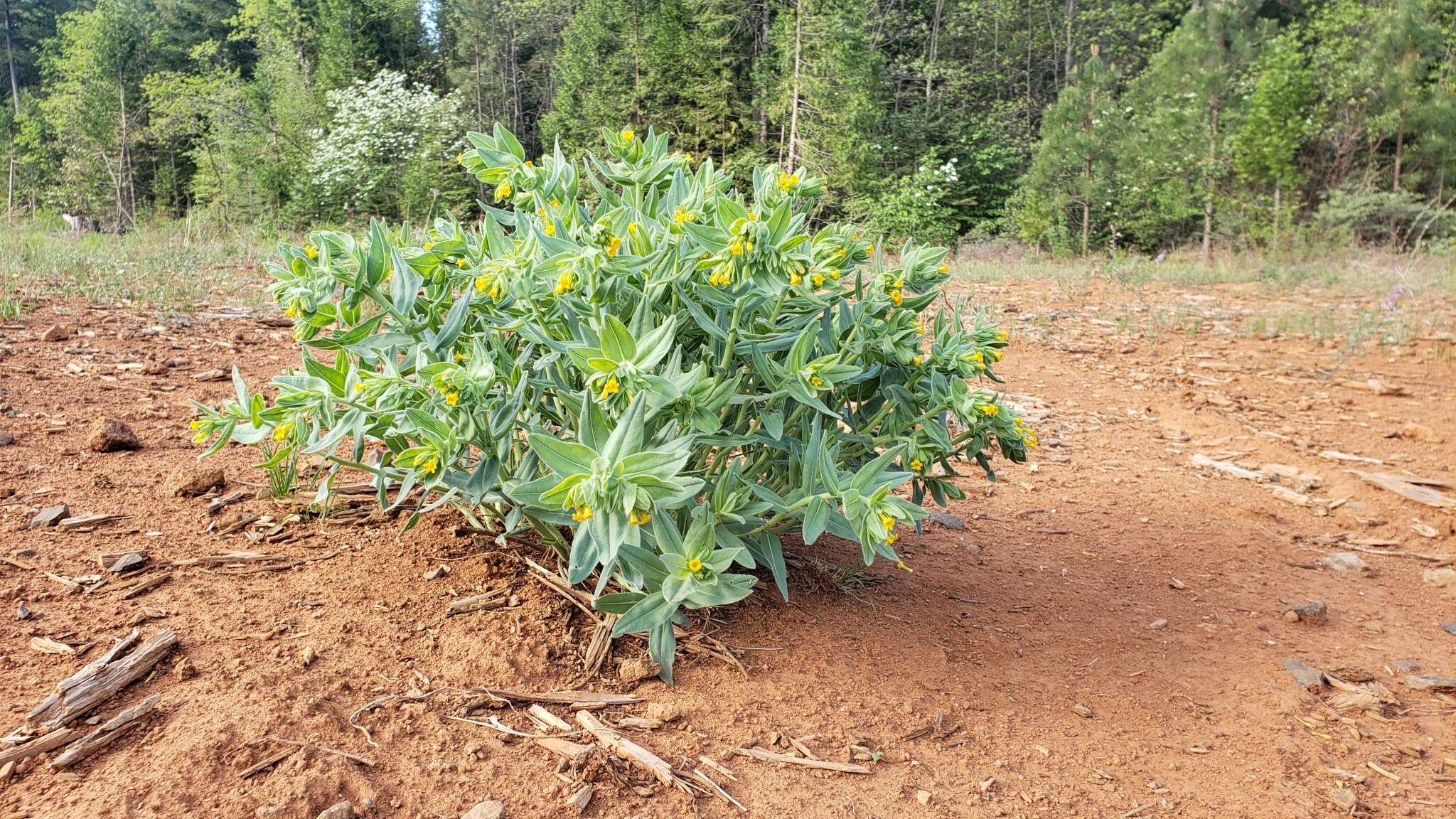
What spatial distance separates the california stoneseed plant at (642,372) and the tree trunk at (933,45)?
24942mm

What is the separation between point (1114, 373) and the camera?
5.93 meters

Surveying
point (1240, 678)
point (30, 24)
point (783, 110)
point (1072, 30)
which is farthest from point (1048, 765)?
point (30, 24)

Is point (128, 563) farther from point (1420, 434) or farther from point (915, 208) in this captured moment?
point (915, 208)

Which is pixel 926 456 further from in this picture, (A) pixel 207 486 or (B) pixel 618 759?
(A) pixel 207 486

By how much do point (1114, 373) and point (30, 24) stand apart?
56.8 m

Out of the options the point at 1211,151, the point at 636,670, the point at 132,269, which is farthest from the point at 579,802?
the point at 1211,151

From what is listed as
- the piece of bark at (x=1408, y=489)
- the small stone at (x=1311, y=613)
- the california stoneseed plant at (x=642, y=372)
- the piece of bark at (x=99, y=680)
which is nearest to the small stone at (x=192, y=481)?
the california stoneseed plant at (x=642, y=372)

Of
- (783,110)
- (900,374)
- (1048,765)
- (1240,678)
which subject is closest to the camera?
(1048,765)

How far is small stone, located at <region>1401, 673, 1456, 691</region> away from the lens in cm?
232

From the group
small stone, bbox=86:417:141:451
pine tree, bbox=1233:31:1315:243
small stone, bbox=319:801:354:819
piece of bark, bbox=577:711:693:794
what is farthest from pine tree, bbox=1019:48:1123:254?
small stone, bbox=319:801:354:819

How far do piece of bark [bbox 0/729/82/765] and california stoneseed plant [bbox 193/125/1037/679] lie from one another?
24.7 inches

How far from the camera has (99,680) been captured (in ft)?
5.30

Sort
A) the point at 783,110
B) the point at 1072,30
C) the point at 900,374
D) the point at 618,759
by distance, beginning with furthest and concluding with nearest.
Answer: the point at 1072,30 < the point at 783,110 < the point at 900,374 < the point at 618,759

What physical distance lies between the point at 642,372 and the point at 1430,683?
232cm
